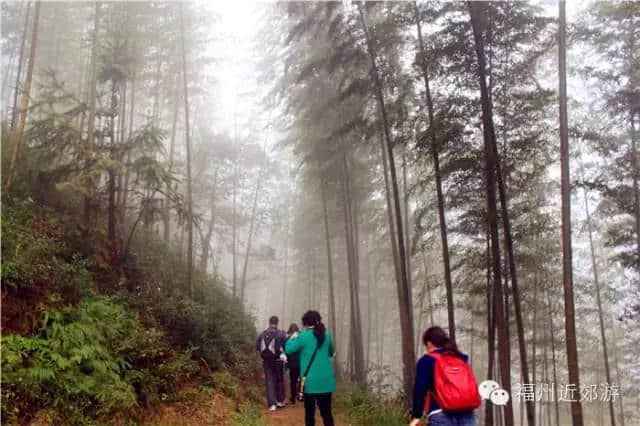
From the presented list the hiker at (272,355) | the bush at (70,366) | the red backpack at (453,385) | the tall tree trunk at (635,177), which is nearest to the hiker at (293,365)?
the hiker at (272,355)

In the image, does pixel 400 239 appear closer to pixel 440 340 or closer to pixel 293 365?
pixel 293 365

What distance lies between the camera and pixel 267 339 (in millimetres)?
7824

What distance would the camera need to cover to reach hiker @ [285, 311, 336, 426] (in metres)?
4.52

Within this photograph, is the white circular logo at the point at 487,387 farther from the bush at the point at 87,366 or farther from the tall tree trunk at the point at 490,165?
the bush at the point at 87,366

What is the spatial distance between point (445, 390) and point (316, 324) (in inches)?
75.4

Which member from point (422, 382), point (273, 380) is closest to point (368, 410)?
point (273, 380)

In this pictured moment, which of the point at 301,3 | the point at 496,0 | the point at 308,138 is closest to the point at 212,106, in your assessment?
the point at 308,138

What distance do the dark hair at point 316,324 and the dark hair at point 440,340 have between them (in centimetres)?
163

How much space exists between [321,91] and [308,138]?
4.74ft

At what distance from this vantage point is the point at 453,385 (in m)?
3.02

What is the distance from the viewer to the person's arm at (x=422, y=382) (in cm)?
308

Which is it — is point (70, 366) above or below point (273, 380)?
above

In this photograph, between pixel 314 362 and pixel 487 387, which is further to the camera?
pixel 314 362

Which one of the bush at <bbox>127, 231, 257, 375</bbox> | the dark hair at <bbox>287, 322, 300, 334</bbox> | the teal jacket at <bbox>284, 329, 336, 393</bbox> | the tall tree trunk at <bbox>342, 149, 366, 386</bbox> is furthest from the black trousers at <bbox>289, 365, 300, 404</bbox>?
the tall tree trunk at <bbox>342, 149, 366, 386</bbox>
